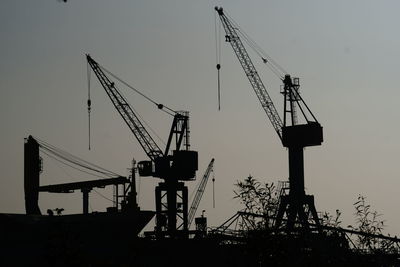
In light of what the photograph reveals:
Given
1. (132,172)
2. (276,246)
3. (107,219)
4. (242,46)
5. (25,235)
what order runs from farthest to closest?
(242,46) < (132,172) < (107,219) < (25,235) < (276,246)

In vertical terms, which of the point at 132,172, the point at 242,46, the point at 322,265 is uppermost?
the point at 242,46

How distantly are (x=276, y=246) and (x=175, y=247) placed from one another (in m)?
67.8

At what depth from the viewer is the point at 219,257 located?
88.0 meters

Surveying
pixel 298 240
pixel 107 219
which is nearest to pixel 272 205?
pixel 298 240

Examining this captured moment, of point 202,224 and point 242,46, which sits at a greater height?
point 242,46

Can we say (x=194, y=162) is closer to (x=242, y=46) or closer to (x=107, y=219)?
(x=242, y=46)

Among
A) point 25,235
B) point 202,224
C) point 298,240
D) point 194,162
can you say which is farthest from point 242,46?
point 298,240

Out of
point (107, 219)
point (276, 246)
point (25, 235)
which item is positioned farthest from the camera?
point (107, 219)

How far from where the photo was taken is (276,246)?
101ft

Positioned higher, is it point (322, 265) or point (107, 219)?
point (107, 219)

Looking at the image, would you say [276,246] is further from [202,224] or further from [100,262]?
[202,224]

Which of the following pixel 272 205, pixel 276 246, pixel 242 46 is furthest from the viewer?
pixel 242 46

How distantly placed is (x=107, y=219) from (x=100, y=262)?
6309 centimetres

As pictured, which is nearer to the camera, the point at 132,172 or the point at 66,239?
the point at 66,239
